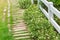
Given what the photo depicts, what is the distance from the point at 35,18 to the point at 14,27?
929 millimetres

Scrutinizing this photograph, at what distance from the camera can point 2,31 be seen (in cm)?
807

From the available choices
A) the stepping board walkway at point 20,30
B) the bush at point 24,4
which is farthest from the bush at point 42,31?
the bush at point 24,4

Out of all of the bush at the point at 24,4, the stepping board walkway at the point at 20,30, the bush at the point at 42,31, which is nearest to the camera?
the bush at the point at 42,31

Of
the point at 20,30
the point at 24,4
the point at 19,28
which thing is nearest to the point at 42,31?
the point at 20,30

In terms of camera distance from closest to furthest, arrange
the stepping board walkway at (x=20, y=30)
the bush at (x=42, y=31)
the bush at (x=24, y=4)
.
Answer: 1. the bush at (x=42, y=31)
2. the stepping board walkway at (x=20, y=30)
3. the bush at (x=24, y=4)

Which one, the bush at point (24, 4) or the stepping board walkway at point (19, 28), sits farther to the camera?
the bush at point (24, 4)

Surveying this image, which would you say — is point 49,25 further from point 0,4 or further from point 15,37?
point 0,4

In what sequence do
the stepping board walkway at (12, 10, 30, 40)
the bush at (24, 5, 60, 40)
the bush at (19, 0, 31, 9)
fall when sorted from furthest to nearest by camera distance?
the bush at (19, 0, 31, 9) → the stepping board walkway at (12, 10, 30, 40) → the bush at (24, 5, 60, 40)

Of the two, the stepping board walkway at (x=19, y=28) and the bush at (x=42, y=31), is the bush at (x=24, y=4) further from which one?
the bush at (x=42, y=31)

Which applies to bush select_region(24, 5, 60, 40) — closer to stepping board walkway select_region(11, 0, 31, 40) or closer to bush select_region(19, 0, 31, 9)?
stepping board walkway select_region(11, 0, 31, 40)

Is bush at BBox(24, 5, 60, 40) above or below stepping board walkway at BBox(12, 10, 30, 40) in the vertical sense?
above

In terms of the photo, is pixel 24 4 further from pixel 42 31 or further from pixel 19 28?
pixel 42 31

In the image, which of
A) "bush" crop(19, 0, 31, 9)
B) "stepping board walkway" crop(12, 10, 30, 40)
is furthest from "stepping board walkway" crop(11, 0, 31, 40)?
"bush" crop(19, 0, 31, 9)

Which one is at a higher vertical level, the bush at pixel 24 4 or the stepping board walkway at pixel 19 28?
the bush at pixel 24 4
